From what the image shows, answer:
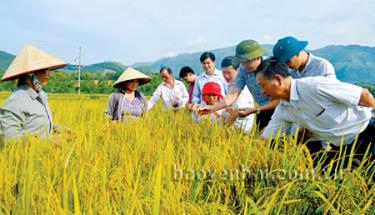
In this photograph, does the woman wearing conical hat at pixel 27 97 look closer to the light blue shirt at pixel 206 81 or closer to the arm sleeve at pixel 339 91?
the arm sleeve at pixel 339 91

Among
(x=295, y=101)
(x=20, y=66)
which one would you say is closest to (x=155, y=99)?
(x=20, y=66)

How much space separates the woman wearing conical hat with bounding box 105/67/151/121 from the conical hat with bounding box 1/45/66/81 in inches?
53.7

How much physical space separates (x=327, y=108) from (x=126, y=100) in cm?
238

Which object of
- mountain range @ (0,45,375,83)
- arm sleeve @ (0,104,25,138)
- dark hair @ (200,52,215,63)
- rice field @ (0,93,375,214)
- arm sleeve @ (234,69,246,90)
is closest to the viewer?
rice field @ (0,93,375,214)

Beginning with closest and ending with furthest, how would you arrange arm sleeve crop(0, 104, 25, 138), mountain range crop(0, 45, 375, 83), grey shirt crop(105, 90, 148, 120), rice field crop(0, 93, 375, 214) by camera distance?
rice field crop(0, 93, 375, 214)
arm sleeve crop(0, 104, 25, 138)
grey shirt crop(105, 90, 148, 120)
mountain range crop(0, 45, 375, 83)

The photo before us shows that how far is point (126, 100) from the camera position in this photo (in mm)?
3703

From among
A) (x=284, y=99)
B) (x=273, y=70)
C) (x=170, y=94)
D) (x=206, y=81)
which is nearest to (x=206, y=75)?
(x=206, y=81)

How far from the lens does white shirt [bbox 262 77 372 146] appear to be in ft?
5.80

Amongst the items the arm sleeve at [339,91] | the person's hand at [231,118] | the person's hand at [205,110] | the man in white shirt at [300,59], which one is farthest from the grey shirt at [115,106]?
the arm sleeve at [339,91]

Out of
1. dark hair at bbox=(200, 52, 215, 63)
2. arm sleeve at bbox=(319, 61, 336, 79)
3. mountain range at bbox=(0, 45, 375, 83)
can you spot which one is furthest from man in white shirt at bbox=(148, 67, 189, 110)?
mountain range at bbox=(0, 45, 375, 83)

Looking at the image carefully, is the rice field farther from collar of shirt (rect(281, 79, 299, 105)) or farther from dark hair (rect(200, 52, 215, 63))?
dark hair (rect(200, 52, 215, 63))

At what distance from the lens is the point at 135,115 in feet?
12.2

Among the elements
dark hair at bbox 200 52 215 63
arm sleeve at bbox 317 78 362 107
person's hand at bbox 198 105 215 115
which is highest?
dark hair at bbox 200 52 215 63

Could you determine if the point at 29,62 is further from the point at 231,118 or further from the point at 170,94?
the point at 170,94
